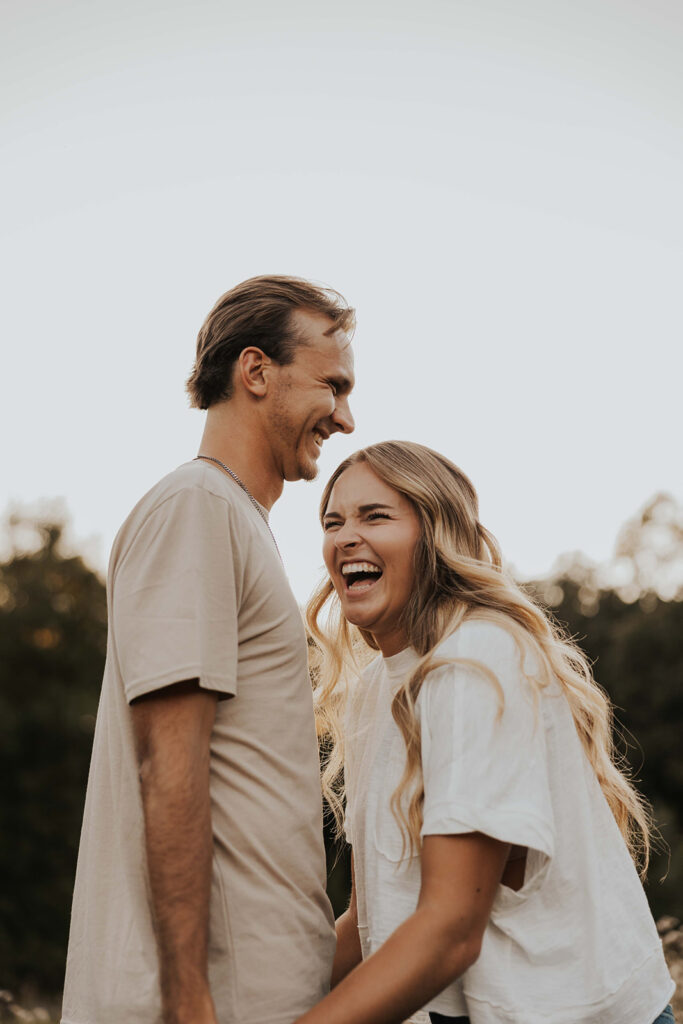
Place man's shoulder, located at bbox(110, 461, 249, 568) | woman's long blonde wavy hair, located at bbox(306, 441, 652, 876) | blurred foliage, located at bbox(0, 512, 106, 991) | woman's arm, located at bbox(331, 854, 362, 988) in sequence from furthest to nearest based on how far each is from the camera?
blurred foliage, located at bbox(0, 512, 106, 991)
woman's arm, located at bbox(331, 854, 362, 988)
woman's long blonde wavy hair, located at bbox(306, 441, 652, 876)
man's shoulder, located at bbox(110, 461, 249, 568)

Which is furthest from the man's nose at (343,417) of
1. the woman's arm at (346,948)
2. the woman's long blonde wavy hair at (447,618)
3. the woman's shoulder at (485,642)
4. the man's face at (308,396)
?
the woman's arm at (346,948)

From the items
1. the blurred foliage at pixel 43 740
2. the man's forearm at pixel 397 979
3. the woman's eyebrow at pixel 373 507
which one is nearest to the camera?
the man's forearm at pixel 397 979

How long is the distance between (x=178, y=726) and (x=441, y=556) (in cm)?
96

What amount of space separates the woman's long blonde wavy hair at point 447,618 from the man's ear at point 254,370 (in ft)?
1.18

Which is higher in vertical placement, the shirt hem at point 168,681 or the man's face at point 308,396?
the man's face at point 308,396

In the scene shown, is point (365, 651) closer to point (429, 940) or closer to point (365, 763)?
point (365, 763)

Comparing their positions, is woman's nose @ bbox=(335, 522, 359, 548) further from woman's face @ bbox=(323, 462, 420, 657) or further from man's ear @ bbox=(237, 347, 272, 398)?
man's ear @ bbox=(237, 347, 272, 398)

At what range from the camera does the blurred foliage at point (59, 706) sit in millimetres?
23797

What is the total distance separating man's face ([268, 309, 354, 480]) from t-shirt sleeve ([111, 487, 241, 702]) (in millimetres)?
593

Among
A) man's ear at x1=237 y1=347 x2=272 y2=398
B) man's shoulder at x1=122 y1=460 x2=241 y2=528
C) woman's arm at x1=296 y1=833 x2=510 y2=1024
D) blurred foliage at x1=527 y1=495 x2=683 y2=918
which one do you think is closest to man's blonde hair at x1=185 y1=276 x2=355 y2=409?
man's ear at x1=237 y1=347 x2=272 y2=398

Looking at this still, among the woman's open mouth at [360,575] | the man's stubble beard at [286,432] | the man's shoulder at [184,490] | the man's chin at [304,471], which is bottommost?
the woman's open mouth at [360,575]

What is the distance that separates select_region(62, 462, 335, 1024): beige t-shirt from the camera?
7.79 feet

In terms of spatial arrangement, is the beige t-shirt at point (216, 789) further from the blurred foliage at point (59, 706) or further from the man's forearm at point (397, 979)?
the blurred foliage at point (59, 706)

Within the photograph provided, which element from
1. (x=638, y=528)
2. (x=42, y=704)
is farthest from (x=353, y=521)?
(x=638, y=528)
